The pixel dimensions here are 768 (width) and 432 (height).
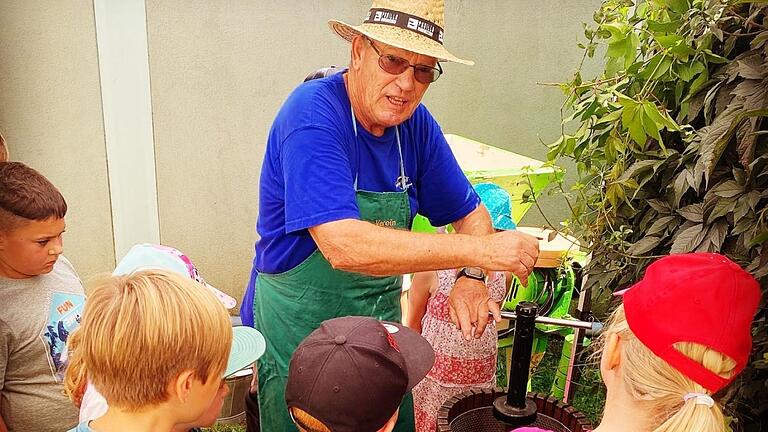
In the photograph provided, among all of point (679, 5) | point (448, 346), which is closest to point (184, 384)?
point (448, 346)

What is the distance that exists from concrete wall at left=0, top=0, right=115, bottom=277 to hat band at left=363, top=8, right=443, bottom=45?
2.95 meters

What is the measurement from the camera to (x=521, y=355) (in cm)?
176

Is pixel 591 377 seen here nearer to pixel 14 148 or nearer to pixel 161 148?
pixel 161 148

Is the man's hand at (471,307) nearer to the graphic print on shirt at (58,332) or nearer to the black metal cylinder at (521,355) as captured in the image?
the black metal cylinder at (521,355)

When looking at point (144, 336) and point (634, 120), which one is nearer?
point (144, 336)

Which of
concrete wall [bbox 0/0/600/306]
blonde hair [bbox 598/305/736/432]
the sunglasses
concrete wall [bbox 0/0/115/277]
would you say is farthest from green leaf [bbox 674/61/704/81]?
concrete wall [bbox 0/0/115/277]

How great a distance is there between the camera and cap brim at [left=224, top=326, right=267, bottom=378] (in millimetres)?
1886

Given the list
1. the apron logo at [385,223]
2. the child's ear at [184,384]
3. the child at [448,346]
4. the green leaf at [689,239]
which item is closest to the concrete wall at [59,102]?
the child at [448,346]

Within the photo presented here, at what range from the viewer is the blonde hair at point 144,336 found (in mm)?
1478

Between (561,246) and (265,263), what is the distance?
1.86 m

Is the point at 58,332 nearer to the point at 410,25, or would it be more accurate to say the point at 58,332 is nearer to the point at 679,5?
the point at 410,25

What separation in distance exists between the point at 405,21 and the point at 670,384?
51.2 inches

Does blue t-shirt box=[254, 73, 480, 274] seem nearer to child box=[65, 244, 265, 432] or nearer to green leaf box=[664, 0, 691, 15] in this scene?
child box=[65, 244, 265, 432]

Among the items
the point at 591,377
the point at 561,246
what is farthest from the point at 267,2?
the point at 591,377
